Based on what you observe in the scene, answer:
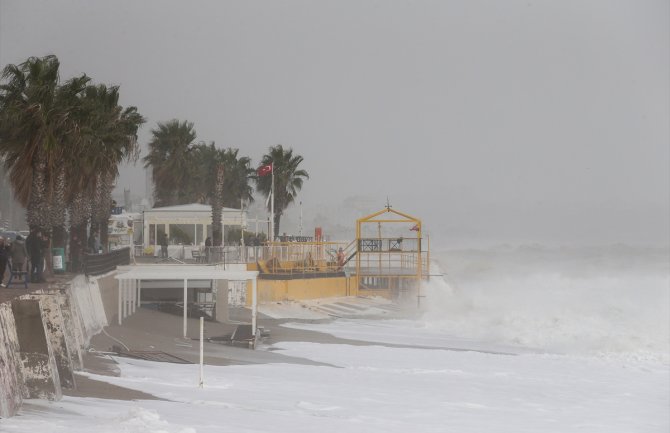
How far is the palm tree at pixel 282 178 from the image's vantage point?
63.8m

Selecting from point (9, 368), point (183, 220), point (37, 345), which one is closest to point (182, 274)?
point (37, 345)

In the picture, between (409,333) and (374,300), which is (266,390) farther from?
(374,300)

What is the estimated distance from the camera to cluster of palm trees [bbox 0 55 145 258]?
23172 millimetres

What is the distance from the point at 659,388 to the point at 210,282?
16.4 metres

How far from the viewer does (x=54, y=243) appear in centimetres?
2702

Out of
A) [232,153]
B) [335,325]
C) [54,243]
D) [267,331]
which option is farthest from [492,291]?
[54,243]

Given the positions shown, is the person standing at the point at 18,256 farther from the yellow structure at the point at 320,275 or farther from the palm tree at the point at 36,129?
the yellow structure at the point at 320,275

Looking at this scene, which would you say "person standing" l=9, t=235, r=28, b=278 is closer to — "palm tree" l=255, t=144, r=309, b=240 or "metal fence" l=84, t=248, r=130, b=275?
"metal fence" l=84, t=248, r=130, b=275

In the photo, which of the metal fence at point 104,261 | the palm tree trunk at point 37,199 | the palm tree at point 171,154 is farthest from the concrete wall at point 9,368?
the palm tree at point 171,154

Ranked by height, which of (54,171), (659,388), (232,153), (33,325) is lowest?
(659,388)

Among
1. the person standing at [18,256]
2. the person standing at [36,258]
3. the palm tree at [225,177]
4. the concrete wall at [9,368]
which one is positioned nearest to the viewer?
the concrete wall at [9,368]

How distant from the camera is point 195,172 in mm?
64562

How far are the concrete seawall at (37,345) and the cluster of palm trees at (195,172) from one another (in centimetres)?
3565

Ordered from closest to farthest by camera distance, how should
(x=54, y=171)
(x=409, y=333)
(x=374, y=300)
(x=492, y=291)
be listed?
(x=54, y=171) → (x=409, y=333) → (x=374, y=300) → (x=492, y=291)
